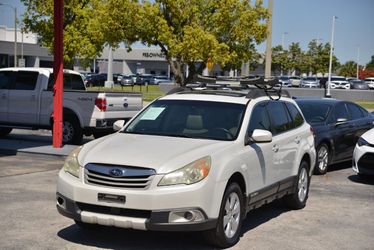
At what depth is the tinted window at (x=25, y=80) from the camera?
48.2 feet

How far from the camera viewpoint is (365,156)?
34.2ft

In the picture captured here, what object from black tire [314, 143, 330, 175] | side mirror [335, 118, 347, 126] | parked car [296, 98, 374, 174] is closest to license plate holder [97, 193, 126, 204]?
parked car [296, 98, 374, 174]

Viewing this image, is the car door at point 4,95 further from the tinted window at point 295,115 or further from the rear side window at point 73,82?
the tinted window at point 295,115

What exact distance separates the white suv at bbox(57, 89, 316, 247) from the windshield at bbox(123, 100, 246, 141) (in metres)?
0.01

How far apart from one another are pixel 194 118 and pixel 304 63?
89461 millimetres

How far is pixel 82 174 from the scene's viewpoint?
580cm

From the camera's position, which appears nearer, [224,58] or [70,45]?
[224,58]

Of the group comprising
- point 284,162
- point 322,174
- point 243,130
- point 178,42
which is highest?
point 178,42

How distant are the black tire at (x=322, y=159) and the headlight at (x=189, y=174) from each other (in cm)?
622

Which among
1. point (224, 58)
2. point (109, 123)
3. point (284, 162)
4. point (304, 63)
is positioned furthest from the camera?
point (304, 63)

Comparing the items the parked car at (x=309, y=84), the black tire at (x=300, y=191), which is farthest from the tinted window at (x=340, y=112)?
the parked car at (x=309, y=84)

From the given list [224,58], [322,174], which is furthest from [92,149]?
[224,58]

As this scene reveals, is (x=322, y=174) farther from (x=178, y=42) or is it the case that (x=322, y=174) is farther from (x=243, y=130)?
(x=178, y=42)

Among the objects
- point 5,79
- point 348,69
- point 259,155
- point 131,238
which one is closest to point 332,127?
point 259,155
